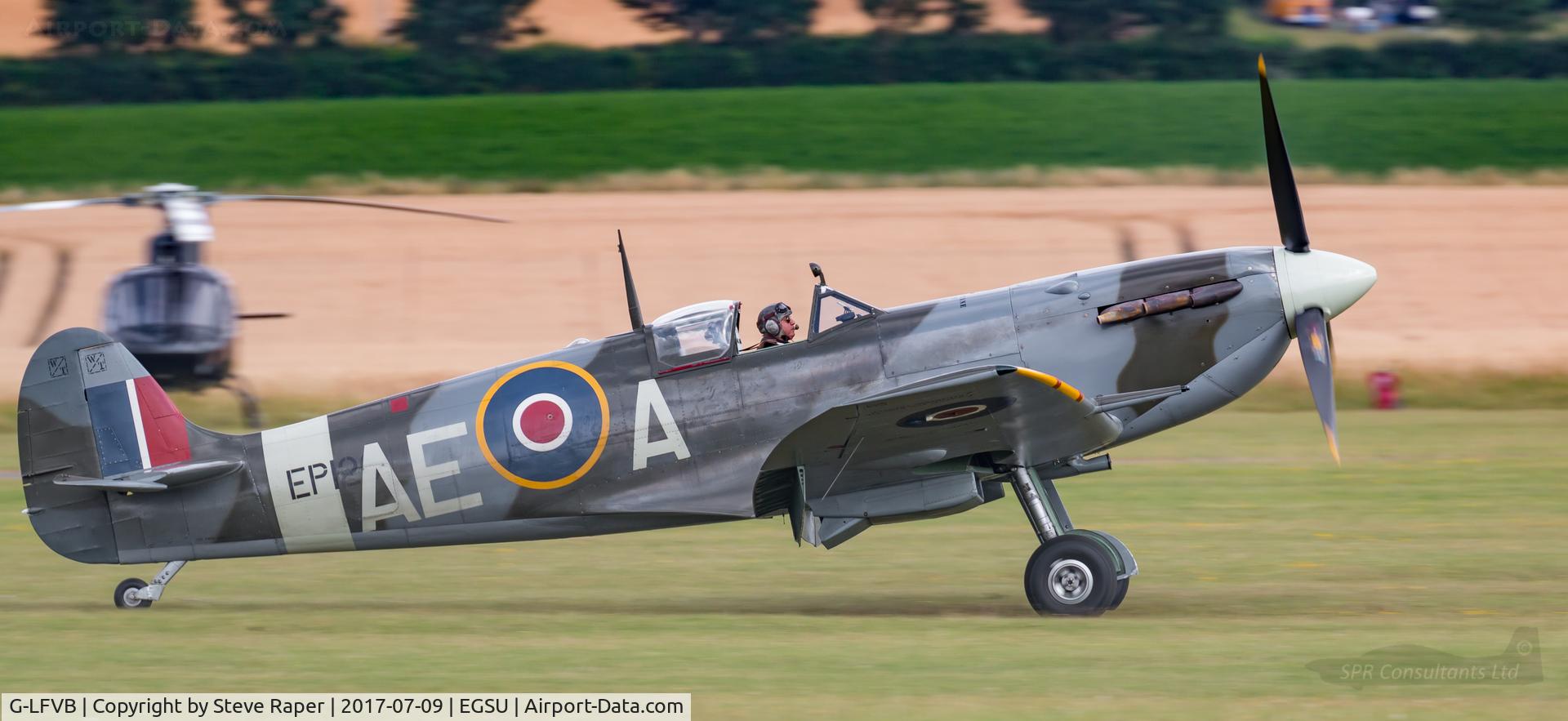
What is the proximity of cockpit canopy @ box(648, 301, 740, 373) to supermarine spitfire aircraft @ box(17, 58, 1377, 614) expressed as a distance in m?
0.01

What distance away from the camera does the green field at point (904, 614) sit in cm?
789

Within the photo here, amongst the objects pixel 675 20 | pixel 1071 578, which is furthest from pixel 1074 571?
pixel 675 20

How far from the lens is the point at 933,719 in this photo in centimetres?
733

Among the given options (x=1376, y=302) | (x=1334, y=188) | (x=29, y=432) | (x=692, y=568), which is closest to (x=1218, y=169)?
(x=1334, y=188)

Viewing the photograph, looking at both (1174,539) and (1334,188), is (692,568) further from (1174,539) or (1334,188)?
(1334,188)

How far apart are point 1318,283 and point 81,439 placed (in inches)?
289

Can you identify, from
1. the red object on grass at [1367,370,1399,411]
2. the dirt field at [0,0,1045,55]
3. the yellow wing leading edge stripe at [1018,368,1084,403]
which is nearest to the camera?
the yellow wing leading edge stripe at [1018,368,1084,403]

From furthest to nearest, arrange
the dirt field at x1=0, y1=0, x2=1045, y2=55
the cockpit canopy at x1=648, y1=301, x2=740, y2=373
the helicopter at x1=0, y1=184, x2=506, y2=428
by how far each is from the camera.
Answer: the dirt field at x1=0, y1=0, x2=1045, y2=55, the helicopter at x1=0, y1=184, x2=506, y2=428, the cockpit canopy at x1=648, y1=301, x2=740, y2=373

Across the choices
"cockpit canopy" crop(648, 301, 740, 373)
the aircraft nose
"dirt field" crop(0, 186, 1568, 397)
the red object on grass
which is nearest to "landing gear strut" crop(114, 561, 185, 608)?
"cockpit canopy" crop(648, 301, 740, 373)

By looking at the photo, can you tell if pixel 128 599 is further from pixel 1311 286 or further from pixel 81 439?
pixel 1311 286

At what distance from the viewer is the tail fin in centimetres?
1053

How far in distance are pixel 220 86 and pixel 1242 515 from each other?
40938 mm

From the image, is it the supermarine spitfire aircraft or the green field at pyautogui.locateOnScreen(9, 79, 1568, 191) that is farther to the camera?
the green field at pyautogui.locateOnScreen(9, 79, 1568, 191)

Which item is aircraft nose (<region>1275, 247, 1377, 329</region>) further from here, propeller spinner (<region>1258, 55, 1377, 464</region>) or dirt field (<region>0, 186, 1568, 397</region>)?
dirt field (<region>0, 186, 1568, 397</region>)
